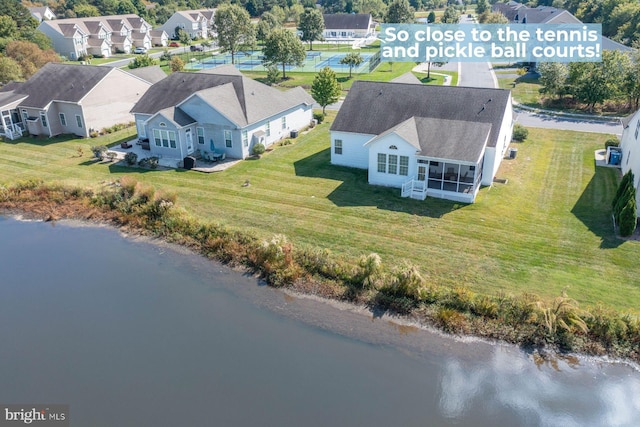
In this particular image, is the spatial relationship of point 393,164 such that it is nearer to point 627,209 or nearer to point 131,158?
point 627,209

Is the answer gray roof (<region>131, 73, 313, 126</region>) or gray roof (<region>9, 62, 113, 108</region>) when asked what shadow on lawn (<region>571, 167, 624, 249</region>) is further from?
gray roof (<region>9, 62, 113, 108</region>)

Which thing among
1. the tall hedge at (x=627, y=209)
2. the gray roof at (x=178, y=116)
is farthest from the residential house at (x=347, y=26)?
the tall hedge at (x=627, y=209)

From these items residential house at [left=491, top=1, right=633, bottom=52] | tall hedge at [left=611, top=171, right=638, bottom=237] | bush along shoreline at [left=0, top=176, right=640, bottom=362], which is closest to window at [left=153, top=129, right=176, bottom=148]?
bush along shoreline at [left=0, top=176, right=640, bottom=362]

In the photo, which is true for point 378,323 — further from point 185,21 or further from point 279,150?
point 185,21

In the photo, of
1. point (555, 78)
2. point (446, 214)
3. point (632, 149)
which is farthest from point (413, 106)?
point (555, 78)

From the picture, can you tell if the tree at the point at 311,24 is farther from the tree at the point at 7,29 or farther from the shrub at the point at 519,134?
the shrub at the point at 519,134
